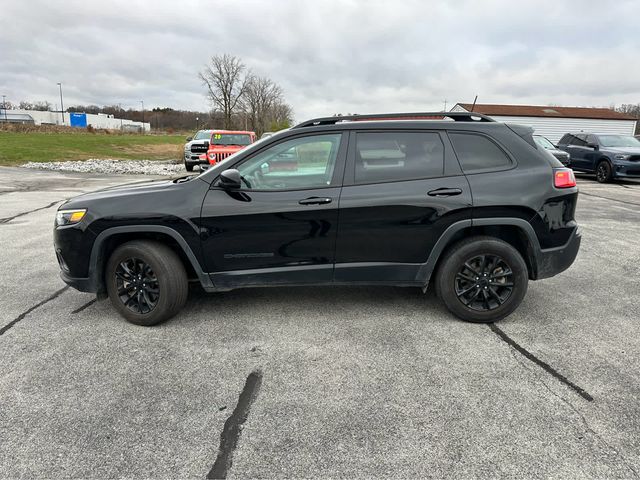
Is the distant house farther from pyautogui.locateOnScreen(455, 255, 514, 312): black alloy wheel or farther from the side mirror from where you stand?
Answer: pyautogui.locateOnScreen(455, 255, 514, 312): black alloy wheel

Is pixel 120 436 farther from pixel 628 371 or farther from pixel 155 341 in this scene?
pixel 628 371

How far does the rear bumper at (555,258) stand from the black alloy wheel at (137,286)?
3331 millimetres

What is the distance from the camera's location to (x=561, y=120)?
36781 millimetres

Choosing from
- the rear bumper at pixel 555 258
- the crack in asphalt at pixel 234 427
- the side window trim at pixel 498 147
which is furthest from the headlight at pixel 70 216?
the rear bumper at pixel 555 258

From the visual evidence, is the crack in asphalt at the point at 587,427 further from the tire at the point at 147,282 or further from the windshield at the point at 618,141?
the windshield at the point at 618,141

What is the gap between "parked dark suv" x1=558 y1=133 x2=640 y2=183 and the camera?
14.4m

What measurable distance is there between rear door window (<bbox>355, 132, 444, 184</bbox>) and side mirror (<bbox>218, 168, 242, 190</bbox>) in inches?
39.1

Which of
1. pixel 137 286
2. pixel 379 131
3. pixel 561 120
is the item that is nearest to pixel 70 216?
pixel 137 286

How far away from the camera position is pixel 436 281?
12.4 feet

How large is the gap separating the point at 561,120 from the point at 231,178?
1614 inches

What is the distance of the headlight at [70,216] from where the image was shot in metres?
3.63

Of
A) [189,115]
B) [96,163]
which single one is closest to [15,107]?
[189,115]

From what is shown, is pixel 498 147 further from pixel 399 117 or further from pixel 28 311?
pixel 28 311

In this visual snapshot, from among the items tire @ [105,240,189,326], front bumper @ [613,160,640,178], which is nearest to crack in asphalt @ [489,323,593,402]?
tire @ [105,240,189,326]
